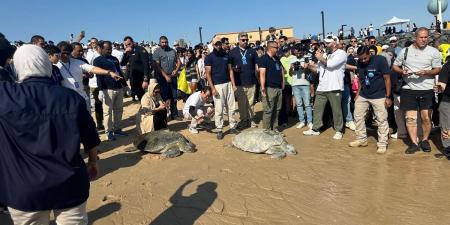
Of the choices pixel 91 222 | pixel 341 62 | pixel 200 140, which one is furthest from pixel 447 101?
pixel 91 222

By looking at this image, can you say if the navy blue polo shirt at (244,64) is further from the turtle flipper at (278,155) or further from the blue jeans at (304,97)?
the turtle flipper at (278,155)

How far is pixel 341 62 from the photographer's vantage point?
23.4 ft

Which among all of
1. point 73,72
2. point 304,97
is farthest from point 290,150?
point 73,72

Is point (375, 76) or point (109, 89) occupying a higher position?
point (109, 89)

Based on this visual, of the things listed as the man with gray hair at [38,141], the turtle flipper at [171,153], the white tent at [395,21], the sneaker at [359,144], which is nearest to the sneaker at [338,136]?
the sneaker at [359,144]

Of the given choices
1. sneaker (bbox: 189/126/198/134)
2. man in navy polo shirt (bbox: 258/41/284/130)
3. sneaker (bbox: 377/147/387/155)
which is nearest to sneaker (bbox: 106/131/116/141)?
sneaker (bbox: 189/126/198/134)

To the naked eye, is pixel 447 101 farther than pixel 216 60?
No

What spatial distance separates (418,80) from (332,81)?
4.97 ft

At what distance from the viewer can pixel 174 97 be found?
9.95 metres

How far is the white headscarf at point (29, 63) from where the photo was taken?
94.3 inches

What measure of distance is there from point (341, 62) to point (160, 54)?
413 cm

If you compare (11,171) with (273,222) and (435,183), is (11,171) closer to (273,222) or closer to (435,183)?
(273,222)

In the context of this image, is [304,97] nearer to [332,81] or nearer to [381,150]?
[332,81]

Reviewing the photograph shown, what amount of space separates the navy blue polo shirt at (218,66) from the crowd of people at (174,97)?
0.06 ft
